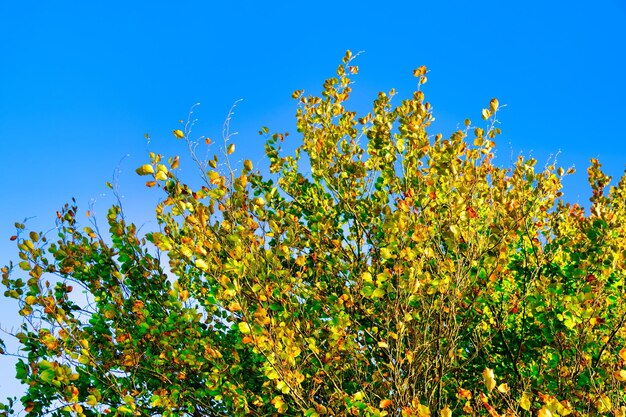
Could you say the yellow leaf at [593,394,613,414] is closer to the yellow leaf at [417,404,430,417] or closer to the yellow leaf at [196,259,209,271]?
the yellow leaf at [417,404,430,417]

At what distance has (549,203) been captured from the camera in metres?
7.72

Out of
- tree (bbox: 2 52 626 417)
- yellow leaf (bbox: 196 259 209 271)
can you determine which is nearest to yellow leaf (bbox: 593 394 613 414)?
tree (bbox: 2 52 626 417)

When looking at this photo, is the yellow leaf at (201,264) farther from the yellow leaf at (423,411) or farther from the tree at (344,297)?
the yellow leaf at (423,411)

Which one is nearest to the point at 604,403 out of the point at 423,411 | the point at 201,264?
the point at 423,411

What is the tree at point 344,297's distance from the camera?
5.27 m

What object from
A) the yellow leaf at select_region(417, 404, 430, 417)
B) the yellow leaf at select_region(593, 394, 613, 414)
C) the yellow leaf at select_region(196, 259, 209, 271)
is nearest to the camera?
the yellow leaf at select_region(417, 404, 430, 417)

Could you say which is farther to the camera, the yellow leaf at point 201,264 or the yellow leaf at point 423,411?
the yellow leaf at point 201,264

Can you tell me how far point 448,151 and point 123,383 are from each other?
4.14 meters

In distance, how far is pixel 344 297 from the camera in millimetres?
5871

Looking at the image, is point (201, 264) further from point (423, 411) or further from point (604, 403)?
point (604, 403)

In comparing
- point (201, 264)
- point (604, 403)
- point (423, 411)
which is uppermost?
point (201, 264)

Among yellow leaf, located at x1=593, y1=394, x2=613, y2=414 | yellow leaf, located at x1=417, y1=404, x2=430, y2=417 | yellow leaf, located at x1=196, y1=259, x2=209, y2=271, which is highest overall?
yellow leaf, located at x1=196, y1=259, x2=209, y2=271

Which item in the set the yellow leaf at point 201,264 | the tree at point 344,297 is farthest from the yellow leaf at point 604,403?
the yellow leaf at point 201,264

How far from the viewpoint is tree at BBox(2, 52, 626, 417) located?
527 centimetres
